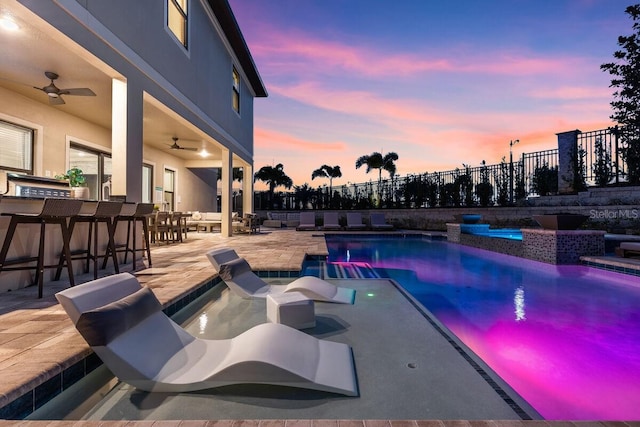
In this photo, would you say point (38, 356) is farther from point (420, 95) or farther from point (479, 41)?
point (420, 95)

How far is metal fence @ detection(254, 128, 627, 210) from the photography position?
37.1 feet

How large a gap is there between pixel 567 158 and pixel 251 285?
13123 mm

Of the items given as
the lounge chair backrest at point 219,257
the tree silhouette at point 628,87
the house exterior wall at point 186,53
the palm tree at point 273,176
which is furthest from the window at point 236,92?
the palm tree at point 273,176

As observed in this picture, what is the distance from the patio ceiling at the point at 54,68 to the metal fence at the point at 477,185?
41.1ft

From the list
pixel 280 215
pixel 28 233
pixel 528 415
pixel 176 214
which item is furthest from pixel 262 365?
pixel 280 215

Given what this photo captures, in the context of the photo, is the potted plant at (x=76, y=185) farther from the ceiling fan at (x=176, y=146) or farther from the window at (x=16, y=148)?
the ceiling fan at (x=176, y=146)

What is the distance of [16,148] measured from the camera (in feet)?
21.8

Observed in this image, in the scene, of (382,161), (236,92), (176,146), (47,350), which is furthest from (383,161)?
(47,350)

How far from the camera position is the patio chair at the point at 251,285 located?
3.83m

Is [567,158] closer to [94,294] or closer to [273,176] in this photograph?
[94,294]

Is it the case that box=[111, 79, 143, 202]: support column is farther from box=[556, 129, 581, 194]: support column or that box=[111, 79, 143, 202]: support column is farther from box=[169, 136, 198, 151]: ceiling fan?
box=[556, 129, 581, 194]: support column

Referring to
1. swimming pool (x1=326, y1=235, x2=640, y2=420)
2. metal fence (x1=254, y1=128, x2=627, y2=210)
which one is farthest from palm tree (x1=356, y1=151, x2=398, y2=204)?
swimming pool (x1=326, y1=235, x2=640, y2=420)

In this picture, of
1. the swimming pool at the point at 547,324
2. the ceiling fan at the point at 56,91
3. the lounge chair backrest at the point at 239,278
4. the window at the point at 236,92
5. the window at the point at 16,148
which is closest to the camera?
the swimming pool at the point at 547,324

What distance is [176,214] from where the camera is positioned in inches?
350
